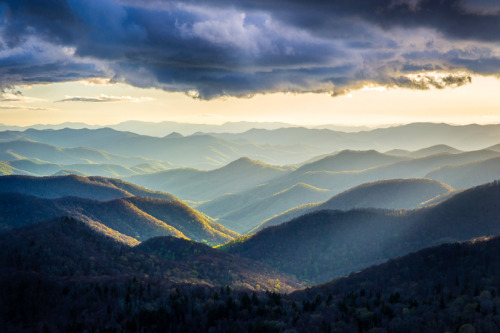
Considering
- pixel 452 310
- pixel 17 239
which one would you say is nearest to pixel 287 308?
pixel 452 310

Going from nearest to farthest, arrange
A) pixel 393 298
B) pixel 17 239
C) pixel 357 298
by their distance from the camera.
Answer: pixel 393 298, pixel 357 298, pixel 17 239

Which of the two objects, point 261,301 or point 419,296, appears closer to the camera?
point 419,296

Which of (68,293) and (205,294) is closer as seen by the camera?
(68,293)

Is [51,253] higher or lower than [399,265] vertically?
higher

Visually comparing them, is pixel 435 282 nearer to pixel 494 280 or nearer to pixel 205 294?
pixel 494 280

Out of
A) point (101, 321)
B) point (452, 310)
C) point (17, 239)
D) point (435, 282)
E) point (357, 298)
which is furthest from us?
point (17, 239)

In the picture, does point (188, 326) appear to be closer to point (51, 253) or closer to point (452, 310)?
point (452, 310)

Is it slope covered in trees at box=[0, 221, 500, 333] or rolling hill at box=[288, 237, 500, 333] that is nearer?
rolling hill at box=[288, 237, 500, 333]

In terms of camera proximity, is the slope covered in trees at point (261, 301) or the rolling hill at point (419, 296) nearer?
the rolling hill at point (419, 296)

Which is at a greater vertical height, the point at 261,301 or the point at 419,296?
the point at 419,296
